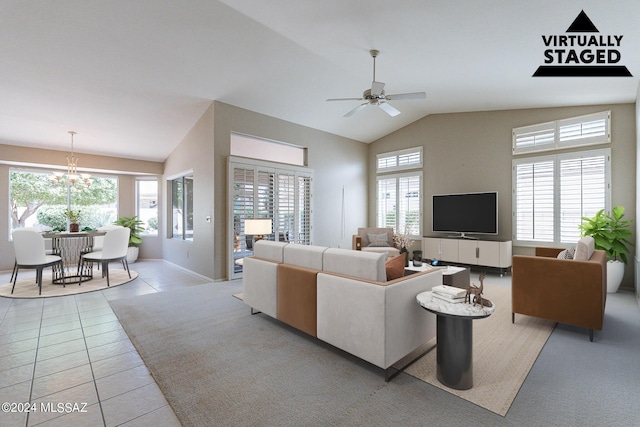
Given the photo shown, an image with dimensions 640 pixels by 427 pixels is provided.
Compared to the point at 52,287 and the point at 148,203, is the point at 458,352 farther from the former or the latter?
the point at 148,203

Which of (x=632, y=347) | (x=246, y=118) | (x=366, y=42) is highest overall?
(x=366, y=42)

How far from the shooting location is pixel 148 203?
7887mm

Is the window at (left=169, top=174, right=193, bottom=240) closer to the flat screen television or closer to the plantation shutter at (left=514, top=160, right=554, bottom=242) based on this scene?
the flat screen television

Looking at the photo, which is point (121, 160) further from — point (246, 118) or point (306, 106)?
point (306, 106)

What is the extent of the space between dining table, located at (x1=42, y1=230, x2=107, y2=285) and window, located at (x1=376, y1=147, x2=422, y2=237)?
20.9 feet

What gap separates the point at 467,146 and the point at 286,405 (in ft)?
20.8

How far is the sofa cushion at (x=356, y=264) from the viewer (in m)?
2.23

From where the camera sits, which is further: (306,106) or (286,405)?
(306,106)

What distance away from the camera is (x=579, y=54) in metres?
3.45

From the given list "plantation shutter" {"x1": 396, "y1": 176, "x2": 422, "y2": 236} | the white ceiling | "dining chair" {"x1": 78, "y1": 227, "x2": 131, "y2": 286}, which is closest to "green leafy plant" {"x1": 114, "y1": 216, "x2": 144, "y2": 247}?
"dining chair" {"x1": 78, "y1": 227, "x2": 131, "y2": 286}

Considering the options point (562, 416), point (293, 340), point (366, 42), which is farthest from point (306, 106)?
point (562, 416)

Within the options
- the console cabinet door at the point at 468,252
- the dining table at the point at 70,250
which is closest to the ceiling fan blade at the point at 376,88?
the console cabinet door at the point at 468,252

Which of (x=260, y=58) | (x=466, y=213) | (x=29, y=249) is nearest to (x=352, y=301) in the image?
(x=260, y=58)

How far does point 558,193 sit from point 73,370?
23.8ft
